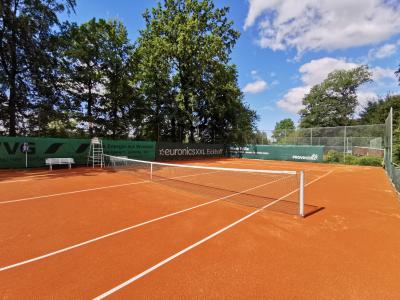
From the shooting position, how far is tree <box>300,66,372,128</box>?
46094 mm

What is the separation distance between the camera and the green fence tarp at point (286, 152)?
2281cm

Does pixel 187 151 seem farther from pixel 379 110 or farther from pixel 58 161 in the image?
pixel 379 110

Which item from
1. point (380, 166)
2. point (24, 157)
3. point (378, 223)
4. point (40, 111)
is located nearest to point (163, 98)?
point (40, 111)

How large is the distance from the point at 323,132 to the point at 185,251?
23.9 m

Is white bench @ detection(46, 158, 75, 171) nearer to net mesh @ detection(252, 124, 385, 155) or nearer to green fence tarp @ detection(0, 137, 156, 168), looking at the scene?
green fence tarp @ detection(0, 137, 156, 168)

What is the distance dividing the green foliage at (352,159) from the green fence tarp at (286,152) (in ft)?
2.37

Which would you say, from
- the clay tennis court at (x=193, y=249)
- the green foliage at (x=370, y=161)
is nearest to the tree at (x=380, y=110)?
the green foliage at (x=370, y=161)

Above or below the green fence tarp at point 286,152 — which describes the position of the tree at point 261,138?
above

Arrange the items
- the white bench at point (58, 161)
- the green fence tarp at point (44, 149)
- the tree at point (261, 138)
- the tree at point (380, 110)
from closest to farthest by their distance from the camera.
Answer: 1. the green fence tarp at point (44, 149)
2. the white bench at point (58, 161)
3. the tree at point (261, 138)
4. the tree at point (380, 110)

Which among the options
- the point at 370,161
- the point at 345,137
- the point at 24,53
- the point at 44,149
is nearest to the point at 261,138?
the point at 345,137

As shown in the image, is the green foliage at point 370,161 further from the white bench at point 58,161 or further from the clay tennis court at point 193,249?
the white bench at point 58,161

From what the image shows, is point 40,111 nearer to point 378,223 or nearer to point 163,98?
point 163,98

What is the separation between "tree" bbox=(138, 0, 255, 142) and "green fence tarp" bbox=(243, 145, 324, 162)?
4157 mm

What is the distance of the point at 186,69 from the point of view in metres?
28.4
